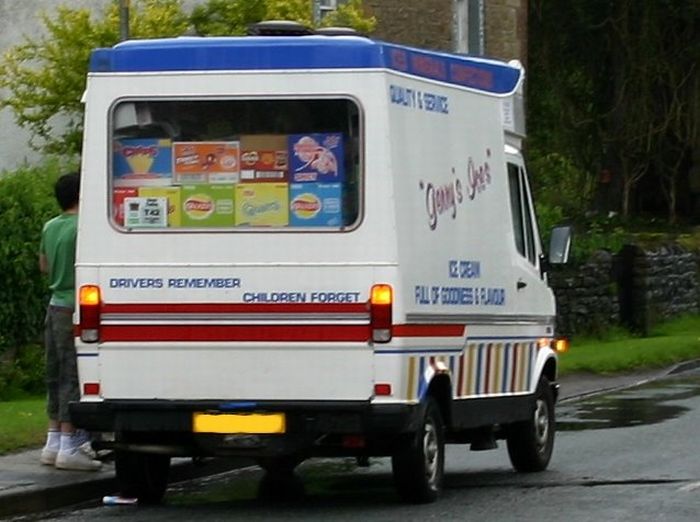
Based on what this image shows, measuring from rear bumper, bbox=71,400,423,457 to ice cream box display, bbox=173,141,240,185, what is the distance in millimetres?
1343

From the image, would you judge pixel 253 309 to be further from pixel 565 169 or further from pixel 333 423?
pixel 565 169

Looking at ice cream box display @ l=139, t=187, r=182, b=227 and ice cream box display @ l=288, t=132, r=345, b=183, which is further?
ice cream box display @ l=139, t=187, r=182, b=227

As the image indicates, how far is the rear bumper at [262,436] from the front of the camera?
11.6 meters

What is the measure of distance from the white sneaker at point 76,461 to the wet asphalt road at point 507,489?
22.5 inches

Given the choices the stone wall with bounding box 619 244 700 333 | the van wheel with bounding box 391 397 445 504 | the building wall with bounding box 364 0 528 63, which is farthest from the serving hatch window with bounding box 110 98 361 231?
the stone wall with bounding box 619 244 700 333

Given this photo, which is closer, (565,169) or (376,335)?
(376,335)

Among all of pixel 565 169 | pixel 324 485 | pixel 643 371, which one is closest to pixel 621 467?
pixel 324 485

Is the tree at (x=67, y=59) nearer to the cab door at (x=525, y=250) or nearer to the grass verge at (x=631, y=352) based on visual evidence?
the grass verge at (x=631, y=352)

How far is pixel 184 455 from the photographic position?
12.2 metres

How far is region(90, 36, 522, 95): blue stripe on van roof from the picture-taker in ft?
A: 38.5

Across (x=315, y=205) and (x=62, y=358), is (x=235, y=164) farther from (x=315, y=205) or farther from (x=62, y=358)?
(x=62, y=358)

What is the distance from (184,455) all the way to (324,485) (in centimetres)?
216

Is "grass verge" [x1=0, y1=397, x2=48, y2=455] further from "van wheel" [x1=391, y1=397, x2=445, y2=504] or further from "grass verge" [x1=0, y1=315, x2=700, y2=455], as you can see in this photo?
"van wheel" [x1=391, y1=397, x2=445, y2=504]

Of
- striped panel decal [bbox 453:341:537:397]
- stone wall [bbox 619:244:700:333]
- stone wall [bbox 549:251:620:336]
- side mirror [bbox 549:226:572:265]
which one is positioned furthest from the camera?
stone wall [bbox 619:244:700:333]
